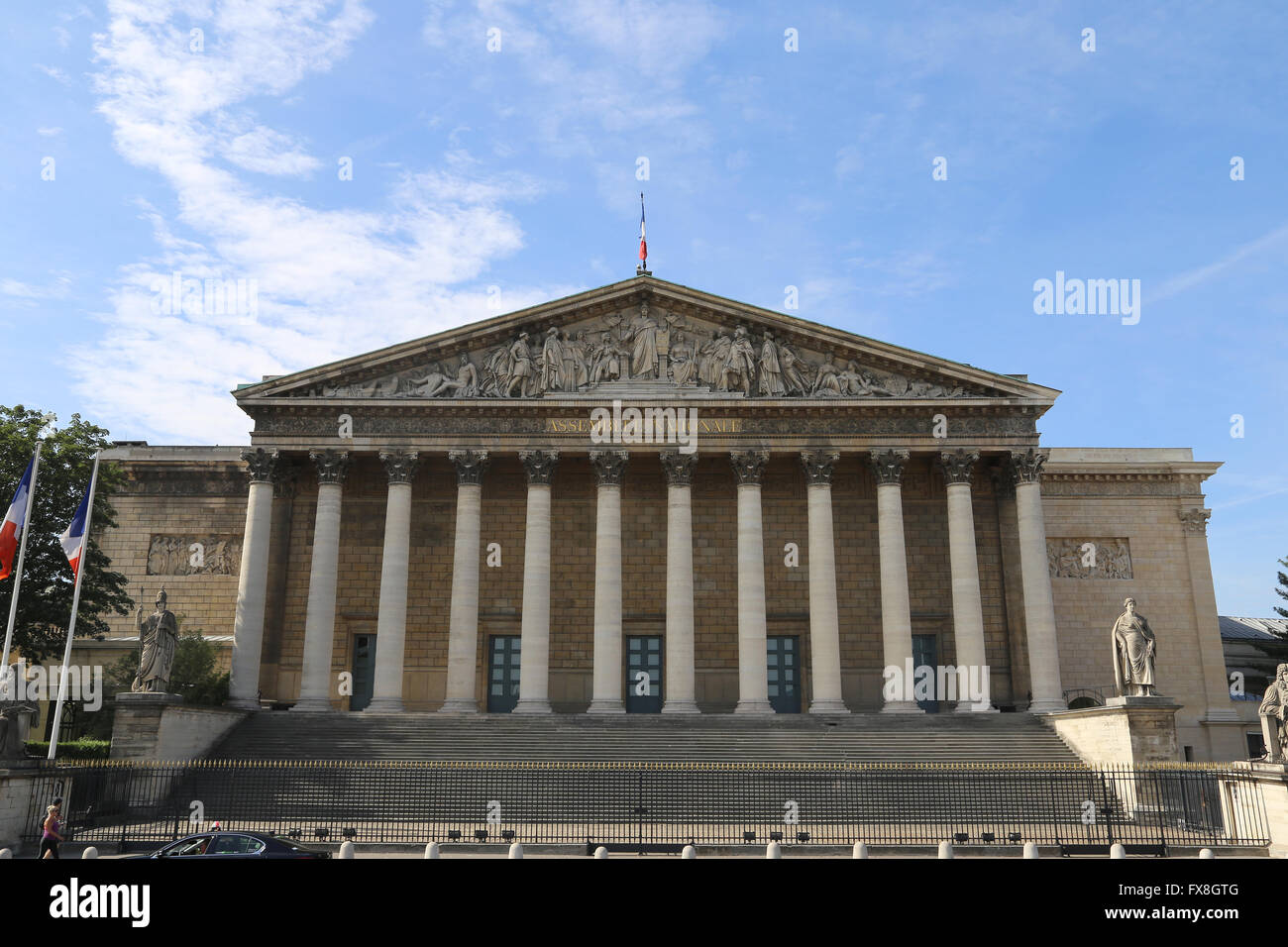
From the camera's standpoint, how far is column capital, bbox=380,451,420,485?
A: 109 feet

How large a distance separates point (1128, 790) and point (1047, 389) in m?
14.2

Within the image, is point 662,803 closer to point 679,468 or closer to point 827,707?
point 827,707

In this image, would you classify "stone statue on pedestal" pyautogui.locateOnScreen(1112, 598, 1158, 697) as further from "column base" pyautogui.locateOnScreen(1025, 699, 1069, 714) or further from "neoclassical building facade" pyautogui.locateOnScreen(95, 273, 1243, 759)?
"neoclassical building facade" pyautogui.locateOnScreen(95, 273, 1243, 759)

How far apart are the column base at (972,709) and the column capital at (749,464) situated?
969 centimetres

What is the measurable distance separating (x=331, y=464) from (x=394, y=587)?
482 centimetres

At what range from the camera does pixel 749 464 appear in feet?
109

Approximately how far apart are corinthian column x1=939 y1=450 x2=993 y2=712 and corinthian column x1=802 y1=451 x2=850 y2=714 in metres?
3.90

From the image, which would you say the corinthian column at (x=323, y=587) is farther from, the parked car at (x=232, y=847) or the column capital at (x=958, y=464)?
the column capital at (x=958, y=464)

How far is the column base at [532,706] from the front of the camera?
3084 centimetres

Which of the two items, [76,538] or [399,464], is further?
[399,464]

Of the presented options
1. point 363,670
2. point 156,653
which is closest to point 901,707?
point 363,670

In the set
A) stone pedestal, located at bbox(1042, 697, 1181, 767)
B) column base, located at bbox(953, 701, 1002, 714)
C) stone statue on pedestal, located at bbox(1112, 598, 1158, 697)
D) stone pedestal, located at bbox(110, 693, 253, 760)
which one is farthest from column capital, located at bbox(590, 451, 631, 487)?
stone pedestal, located at bbox(1042, 697, 1181, 767)

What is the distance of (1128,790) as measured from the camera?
953 inches
